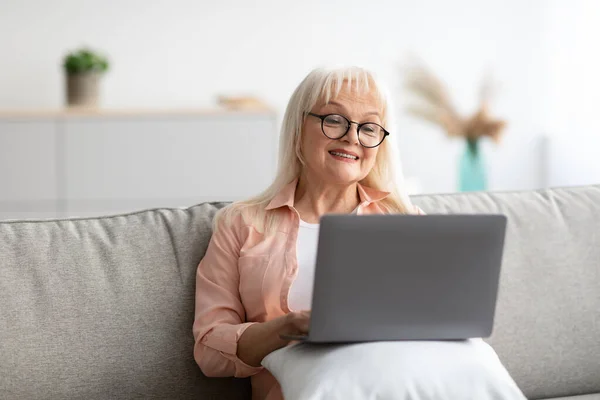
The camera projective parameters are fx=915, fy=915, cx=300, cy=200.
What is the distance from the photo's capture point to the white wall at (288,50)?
17.7 feet

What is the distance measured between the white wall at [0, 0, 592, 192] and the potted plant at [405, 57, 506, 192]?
358 millimetres

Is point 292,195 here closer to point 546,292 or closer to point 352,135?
point 352,135

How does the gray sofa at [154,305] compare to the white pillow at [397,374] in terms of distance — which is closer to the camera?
the white pillow at [397,374]

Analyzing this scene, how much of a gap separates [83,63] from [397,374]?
12.6 ft

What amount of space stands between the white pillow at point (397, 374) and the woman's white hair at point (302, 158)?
0.48 meters

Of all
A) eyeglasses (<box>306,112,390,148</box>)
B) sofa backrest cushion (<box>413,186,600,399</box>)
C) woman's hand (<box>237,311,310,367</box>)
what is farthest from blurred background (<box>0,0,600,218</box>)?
woman's hand (<box>237,311,310,367</box>)

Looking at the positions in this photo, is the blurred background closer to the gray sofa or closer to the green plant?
the green plant

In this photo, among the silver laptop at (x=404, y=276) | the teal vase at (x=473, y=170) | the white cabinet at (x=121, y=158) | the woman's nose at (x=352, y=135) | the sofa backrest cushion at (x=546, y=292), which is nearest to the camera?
the silver laptop at (x=404, y=276)

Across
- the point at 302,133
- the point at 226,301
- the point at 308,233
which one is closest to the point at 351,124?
the point at 302,133

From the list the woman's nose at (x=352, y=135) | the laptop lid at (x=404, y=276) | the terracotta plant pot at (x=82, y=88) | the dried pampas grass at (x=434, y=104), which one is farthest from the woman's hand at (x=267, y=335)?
the terracotta plant pot at (x=82, y=88)

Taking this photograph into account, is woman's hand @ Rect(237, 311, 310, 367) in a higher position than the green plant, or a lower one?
lower

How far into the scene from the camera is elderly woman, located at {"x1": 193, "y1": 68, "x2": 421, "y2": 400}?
2.01 m

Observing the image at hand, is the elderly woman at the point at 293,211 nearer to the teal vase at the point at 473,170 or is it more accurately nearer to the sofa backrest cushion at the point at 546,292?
the sofa backrest cushion at the point at 546,292

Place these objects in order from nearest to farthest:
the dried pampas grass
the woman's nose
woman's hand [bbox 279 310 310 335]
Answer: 1. woman's hand [bbox 279 310 310 335]
2. the woman's nose
3. the dried pampas grass
